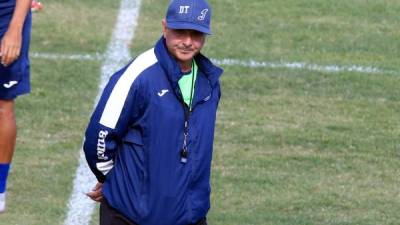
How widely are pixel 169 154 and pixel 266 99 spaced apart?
4.40 m

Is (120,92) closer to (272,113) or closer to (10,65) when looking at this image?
(10,65)

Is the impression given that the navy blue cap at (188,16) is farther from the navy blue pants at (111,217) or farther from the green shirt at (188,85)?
the navy blue pants at (111,217)

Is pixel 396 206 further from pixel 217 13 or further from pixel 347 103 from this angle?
pixel 217 13

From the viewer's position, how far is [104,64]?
398 inches

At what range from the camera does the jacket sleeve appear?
5.25 metres

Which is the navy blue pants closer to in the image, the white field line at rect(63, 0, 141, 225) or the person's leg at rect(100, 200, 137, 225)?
the person's leg at rect(100, 200, 137, 225)

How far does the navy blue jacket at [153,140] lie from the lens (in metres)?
5.25

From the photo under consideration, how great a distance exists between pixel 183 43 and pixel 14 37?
6.03ft

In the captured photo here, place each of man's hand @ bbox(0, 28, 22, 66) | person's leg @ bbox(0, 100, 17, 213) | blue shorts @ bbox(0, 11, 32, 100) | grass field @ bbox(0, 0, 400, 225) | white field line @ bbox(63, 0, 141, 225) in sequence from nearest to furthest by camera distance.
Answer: man's hand @ bbox(0, 28, 22, 66) < blue shorts @ bbox(0, 11, 32, 100) < person's leg @ bbox(0, 100, 17, 213) < white field line @ bbox(63, 0, 141, 225) < grass field @ bbox(0, 0, 400, 225)

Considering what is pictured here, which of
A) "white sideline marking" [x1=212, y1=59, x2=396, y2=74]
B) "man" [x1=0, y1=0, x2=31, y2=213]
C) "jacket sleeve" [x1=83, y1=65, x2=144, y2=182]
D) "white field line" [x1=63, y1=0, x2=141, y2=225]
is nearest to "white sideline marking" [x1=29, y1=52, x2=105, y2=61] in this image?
"white field line" [x1=63, y1=0, x2=141, y2=225]

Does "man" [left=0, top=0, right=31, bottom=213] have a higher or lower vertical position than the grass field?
higher

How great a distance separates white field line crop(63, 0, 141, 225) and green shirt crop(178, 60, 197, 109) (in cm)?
220

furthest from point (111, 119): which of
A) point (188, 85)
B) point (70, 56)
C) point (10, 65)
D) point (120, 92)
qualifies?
point (70, 56)

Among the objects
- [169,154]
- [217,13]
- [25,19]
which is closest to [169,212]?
[169,154]
